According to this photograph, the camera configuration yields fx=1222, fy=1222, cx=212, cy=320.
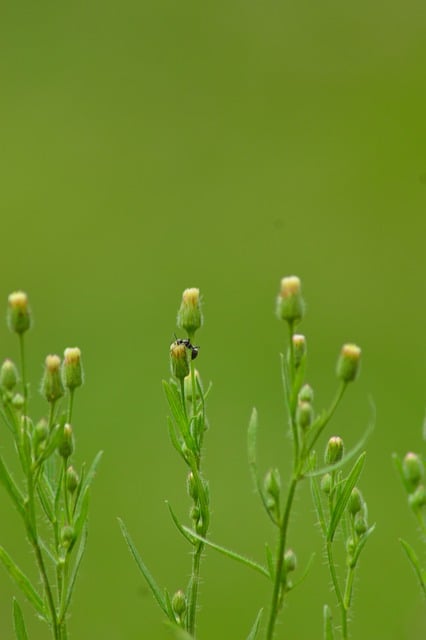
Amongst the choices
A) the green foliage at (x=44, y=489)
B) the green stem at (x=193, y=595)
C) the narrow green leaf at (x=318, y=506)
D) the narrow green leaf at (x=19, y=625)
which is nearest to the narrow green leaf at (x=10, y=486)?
the green foliage at (x=44, y=489)

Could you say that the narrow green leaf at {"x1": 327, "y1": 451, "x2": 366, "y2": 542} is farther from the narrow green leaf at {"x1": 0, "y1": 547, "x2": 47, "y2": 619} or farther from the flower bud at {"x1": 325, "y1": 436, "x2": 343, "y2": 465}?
the narrow green leaf at {"x1": 0, "y1": 547, "x2": 47, "y2": 619}

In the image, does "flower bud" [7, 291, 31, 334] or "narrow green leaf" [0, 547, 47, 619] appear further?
"flower bud" [7, 291, 31, 334]

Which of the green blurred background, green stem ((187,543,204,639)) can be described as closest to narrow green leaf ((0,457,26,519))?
green stem ((187,543,204,639))

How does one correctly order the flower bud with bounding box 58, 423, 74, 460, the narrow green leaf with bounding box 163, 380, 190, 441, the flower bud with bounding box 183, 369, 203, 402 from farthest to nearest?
1. the flower bud with bounding box 183, 369, 203, 402
2. the narrow green leaf with bounding box 163, 380, 190, 441
3. the flower bud with bounding box 58, 423, 74, 460

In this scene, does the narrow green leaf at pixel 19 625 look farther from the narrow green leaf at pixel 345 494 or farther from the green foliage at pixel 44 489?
the narrow green leaf at pixel 345 494

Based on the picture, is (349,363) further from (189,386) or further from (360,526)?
(189,386)

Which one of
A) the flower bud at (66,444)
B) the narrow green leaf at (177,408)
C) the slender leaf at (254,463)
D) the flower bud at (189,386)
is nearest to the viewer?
the slender leaf at (254,463)

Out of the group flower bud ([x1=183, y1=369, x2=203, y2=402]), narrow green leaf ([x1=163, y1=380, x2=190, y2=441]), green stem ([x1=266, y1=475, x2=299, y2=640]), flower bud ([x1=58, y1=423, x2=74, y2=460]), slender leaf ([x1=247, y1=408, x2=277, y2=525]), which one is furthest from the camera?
flower bud ([x1=183, y1=369, x2=203, y2=402])
